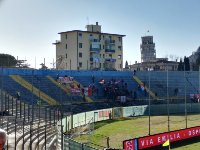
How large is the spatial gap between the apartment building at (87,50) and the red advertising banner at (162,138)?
218ft

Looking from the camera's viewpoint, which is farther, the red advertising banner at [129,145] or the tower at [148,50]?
the tower at [148,50]

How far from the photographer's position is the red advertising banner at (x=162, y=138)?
31359mm

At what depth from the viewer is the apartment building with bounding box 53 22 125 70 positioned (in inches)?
4208

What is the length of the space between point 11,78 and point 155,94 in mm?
31724

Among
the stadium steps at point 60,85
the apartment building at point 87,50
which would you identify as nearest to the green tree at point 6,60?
the apartment building at point 87,50

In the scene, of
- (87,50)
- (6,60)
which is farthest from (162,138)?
(6,60)

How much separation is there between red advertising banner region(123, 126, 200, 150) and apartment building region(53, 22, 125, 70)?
66.4m

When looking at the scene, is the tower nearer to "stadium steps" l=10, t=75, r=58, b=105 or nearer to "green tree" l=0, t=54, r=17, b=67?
"green tree" l=0, t=54, r=17, b=67

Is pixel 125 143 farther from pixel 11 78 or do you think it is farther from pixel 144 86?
pixel 144 86

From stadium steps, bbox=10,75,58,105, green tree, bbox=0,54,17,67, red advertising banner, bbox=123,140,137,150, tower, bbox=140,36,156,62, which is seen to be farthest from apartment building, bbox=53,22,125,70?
tower, bbox=140,36,156,62

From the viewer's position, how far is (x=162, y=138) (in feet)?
112

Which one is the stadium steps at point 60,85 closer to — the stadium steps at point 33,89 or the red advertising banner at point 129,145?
the stadium steps at point 33,89

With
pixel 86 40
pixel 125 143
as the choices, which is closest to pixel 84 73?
pixel 86 40

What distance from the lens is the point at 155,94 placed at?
8244cm
